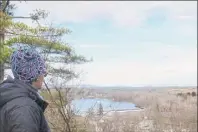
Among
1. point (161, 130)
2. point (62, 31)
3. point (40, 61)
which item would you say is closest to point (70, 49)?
point (62, 31)

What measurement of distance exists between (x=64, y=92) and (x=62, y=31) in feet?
14.1

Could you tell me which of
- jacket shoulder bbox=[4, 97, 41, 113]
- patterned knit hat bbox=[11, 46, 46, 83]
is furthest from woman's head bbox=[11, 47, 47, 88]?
jacket shoulder bbox=[4, 97, 41, 113]

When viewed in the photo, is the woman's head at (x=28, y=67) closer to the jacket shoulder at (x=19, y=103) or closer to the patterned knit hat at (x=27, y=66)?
the patterned knit hat at (x=27, y=66)

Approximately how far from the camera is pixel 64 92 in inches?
433

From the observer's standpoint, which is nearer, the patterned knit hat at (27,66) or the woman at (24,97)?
the woman at (24,97)

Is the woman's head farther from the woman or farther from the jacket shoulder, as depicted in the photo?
the jacket shoulder

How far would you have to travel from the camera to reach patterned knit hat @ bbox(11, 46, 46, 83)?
2.23 metres

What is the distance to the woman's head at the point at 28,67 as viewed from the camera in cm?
223

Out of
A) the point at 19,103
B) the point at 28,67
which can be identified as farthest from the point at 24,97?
the point at 28,67

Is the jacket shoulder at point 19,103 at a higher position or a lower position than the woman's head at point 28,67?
lower

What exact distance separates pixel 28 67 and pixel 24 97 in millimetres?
176

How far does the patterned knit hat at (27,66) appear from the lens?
2230 millimetres

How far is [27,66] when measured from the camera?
7.32ft

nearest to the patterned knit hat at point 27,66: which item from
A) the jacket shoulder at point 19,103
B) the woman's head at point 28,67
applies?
the woman's head at point 28,67
